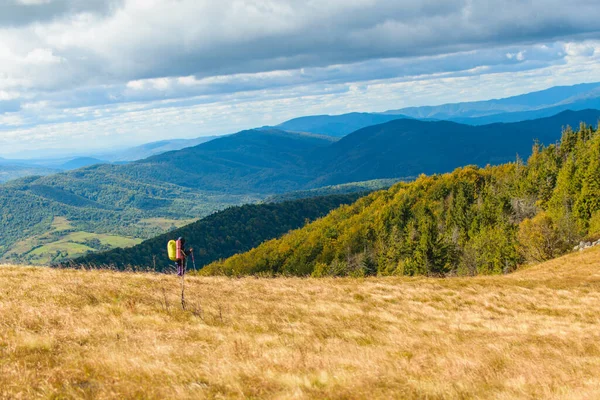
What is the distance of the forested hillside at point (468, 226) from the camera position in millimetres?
76188

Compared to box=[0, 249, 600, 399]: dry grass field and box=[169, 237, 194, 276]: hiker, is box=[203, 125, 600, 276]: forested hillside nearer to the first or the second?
box=[0, 249, 600, 399]: dry grass field

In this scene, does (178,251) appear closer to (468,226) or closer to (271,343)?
(271,343)

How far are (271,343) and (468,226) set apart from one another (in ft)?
366

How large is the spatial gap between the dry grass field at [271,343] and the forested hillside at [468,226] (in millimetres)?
43648

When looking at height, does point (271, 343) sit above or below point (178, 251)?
below

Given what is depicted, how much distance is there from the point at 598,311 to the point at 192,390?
72.4 ft

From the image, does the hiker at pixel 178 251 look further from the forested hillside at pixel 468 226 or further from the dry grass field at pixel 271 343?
the forested hillside at pixel 468 226

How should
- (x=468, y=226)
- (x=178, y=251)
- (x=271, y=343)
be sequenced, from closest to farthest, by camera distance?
1. (x=271, y=343)
2. (x=178, y=251)
3. (x=468, y=226)

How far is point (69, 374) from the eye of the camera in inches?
357

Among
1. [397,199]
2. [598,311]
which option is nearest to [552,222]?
[598,311]

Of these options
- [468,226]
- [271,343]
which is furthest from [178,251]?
[468,226]

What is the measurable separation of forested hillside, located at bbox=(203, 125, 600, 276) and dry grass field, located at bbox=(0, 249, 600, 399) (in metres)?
43.6

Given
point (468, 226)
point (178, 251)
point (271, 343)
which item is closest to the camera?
point (271, 343)

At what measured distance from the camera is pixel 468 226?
11406 cm
